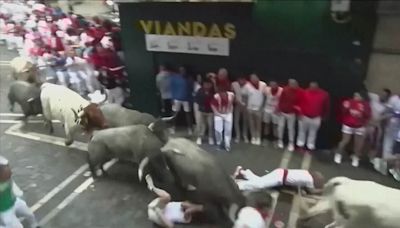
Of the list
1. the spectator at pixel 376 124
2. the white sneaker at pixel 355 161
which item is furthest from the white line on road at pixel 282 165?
the spectator at pixel 376 124

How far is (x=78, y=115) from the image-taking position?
798 centimetres

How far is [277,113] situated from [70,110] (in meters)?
3.89

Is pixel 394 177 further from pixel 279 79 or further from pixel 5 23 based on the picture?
pixel 5 23

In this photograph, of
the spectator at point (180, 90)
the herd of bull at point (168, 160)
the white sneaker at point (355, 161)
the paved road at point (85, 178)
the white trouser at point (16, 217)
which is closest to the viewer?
the herd of bull at point (168, 160)

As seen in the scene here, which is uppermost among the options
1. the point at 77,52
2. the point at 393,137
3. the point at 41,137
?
the point at 77,52

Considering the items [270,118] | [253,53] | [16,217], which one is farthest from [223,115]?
[16,217]

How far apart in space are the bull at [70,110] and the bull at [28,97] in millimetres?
348

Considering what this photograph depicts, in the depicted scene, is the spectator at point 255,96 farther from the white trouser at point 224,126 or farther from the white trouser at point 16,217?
the white trouser at point 16,217

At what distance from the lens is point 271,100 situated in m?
8.05

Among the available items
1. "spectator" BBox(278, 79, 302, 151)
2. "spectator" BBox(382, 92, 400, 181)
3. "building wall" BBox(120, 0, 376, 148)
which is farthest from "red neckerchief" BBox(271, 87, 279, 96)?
"spectator" BBox(382, 92, 400, 181)

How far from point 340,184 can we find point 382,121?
7.97ft

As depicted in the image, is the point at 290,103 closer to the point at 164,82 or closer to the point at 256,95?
the point at 256,95

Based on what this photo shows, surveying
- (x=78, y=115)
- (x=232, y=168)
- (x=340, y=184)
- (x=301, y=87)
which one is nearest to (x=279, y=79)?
(x=301, y=87)

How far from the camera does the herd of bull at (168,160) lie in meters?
5.17
